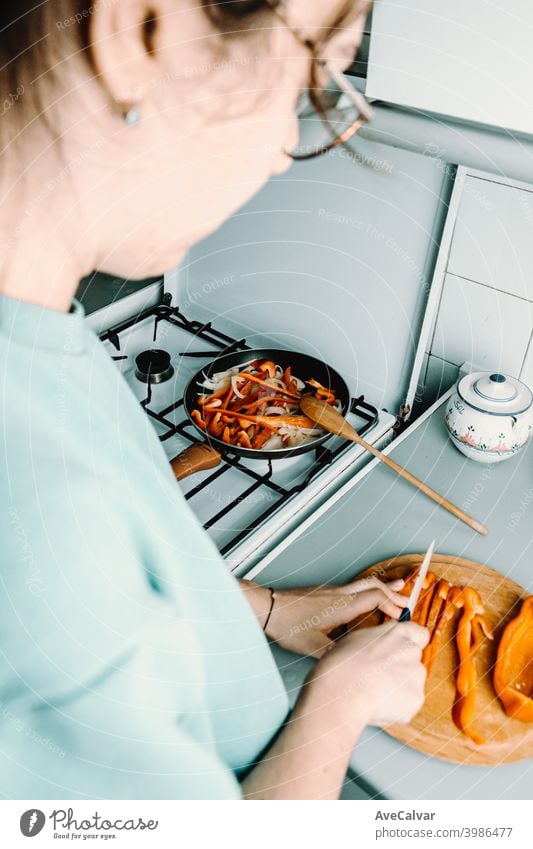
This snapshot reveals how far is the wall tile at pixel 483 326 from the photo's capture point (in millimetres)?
715

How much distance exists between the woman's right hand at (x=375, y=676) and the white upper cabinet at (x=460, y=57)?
0.35 metres

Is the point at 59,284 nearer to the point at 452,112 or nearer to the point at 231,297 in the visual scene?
the point at 452,112

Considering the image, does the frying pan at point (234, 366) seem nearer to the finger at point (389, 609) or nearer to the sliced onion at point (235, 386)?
the sliced onion at point (235, 386)

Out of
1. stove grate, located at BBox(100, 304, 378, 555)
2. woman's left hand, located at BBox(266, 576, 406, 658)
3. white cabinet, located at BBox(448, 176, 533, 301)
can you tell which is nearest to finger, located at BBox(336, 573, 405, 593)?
woman's left hand, located at BBox(266, 576, 406, 658)

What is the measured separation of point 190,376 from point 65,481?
1.63ft

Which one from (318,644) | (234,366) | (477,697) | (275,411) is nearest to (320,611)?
(318,644)

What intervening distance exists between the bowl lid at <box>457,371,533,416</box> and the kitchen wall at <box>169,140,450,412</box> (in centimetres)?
11

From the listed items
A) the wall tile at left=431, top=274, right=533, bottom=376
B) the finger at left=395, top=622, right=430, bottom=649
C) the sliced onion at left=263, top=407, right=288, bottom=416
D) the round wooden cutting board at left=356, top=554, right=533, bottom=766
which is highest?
the wall tile at left=431, top=274, right=533, bottom=376

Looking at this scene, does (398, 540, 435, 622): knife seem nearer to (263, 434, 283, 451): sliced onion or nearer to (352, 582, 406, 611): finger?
(352, 582, 406, 611): finger

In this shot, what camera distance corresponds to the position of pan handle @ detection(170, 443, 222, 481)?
0.67 meters

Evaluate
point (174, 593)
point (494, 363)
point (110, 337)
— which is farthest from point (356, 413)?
point (174, 593)

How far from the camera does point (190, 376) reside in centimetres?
83

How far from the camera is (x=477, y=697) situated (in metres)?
0.51

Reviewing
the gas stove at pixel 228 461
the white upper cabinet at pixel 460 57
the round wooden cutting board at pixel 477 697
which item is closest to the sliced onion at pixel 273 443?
the gas stove at pixel 228 461
